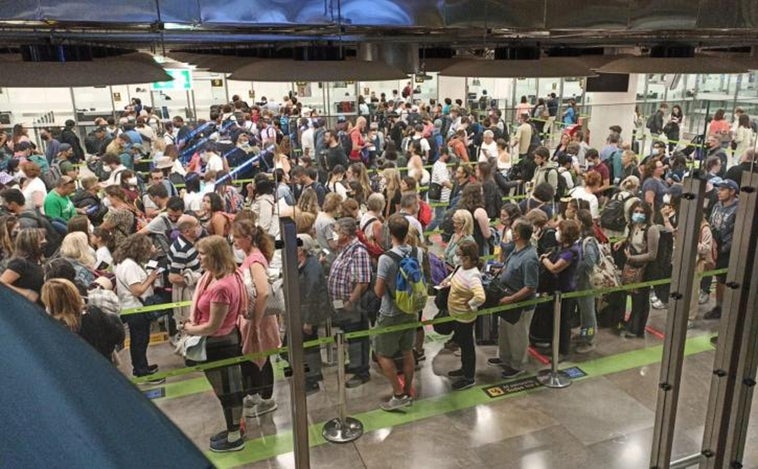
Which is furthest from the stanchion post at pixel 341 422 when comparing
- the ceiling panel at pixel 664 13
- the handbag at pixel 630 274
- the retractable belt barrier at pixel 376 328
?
the ceiling panel at pixel 664 13

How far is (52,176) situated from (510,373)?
18.3 feet

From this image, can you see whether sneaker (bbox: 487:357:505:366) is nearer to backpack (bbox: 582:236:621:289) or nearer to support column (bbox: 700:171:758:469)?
backpack (bbox: 582:236:621:289)

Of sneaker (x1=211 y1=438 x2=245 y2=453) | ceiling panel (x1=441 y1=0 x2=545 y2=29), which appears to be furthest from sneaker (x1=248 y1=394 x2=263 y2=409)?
ceiling panel (x1=441 y1=0 x2=545 y2=29)

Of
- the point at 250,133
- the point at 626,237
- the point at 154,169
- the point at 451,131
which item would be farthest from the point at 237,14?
the point at 451,131

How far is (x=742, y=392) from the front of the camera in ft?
9.66

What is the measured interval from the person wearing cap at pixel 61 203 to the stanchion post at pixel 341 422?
317 centimetres

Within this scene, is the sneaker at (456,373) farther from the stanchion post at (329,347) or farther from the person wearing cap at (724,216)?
the person wearing cap at (724,216)

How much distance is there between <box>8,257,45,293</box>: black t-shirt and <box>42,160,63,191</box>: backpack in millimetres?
2503

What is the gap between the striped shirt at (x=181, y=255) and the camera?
5426 mm

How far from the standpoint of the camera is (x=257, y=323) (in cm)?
423

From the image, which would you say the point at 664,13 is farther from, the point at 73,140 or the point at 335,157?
the point at 73,140

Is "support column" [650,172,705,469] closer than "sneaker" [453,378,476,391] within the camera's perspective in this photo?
Yes

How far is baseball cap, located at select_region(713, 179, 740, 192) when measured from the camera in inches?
109

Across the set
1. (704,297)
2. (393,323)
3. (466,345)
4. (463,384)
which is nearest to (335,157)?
(393,323)
